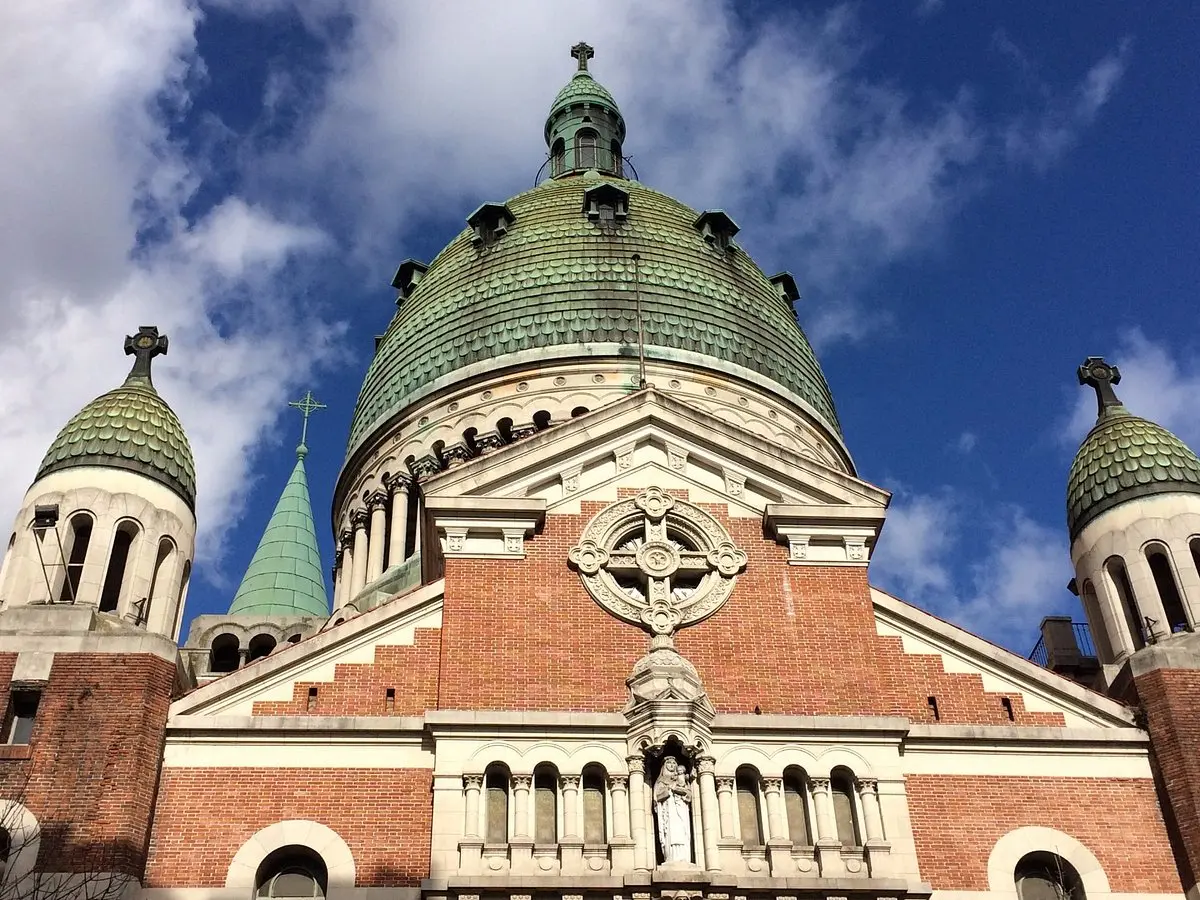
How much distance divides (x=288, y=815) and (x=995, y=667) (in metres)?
10.0

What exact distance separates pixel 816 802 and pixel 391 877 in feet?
17.9

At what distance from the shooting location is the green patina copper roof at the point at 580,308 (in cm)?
3634

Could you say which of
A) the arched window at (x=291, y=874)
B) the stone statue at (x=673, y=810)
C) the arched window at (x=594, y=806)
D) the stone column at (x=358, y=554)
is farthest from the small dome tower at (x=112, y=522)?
the stone column at (x=358, y=554)

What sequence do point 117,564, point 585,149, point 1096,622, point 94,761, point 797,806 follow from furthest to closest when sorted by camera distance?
point 585,149 < point 1096,622 < point 117,564 < point 797,806 < point 94,761

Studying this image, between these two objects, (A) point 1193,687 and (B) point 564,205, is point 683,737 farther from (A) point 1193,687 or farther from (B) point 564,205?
(B) point 564,205

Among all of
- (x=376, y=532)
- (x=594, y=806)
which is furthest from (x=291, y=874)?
(x=376, y=532)

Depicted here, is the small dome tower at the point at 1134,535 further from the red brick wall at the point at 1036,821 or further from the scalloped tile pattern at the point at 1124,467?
the red brick wall at the point at 1036,821

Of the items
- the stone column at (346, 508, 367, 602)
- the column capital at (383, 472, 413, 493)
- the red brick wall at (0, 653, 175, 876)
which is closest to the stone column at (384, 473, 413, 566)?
the column capital at (383, 472, 413, 493)

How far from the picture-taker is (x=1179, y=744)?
1948 centimetres

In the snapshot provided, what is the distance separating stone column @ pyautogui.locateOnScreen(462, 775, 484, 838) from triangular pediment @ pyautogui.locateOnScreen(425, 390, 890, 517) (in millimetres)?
4540

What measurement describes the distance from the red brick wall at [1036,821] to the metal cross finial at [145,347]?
563 inches

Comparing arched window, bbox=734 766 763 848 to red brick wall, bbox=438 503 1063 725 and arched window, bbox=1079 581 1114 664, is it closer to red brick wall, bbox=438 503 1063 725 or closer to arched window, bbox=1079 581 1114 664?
red brick wall, bbox=438 503 1063 725

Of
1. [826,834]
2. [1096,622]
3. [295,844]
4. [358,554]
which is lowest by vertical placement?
[826,834]

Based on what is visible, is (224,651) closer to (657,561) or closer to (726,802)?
(657,561)
